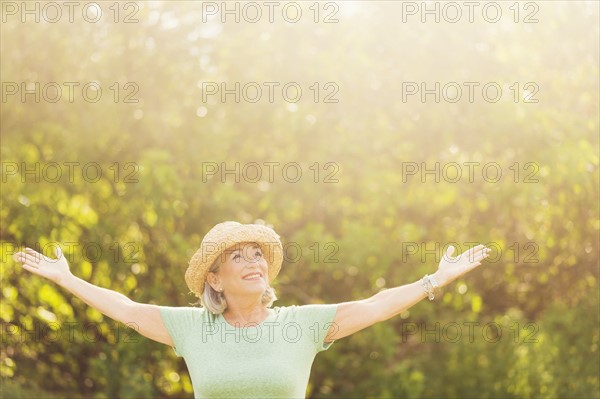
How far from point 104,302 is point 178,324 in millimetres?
326

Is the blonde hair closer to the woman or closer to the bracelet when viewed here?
the woman

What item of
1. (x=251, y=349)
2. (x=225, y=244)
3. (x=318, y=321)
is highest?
(x=225, y=244)

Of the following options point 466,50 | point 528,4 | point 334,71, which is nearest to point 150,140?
point 334,71

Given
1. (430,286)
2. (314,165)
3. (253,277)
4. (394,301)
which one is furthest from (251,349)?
(314,165)

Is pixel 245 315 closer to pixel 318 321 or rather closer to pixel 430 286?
pixel 318 321

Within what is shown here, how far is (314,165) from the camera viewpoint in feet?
22.4

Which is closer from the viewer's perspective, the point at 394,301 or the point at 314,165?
the point at 394,301

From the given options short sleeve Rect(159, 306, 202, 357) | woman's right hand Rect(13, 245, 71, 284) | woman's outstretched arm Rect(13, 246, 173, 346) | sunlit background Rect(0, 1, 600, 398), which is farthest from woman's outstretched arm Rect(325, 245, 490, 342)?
sunlit background Rect(0, 1, 600, 398)

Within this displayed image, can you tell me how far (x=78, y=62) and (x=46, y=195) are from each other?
1.07m

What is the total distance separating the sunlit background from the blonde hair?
2704 millimetres

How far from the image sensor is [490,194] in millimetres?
6742

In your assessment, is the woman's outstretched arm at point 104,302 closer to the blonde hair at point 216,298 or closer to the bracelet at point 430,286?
the blonde hair at point 216,298

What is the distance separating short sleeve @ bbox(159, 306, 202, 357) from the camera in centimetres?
362

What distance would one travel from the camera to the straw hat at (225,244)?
145 inches
